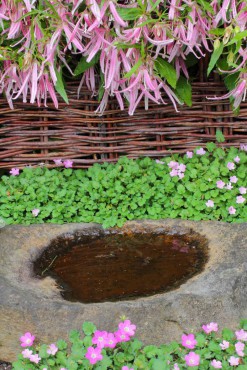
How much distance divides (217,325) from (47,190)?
1.14 meters

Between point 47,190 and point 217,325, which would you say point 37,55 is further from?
point 217,325

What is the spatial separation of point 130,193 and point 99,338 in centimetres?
99

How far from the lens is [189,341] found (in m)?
2.22


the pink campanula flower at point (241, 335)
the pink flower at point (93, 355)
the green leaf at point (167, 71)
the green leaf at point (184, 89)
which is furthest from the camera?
the green leaf at point (184, 89)

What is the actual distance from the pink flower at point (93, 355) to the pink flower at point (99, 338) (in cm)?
2

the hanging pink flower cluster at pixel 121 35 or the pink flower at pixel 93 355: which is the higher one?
the hanging pink flower cluster at pixel 121 35

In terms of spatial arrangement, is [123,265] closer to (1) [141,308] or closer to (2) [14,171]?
(1) [141,308]

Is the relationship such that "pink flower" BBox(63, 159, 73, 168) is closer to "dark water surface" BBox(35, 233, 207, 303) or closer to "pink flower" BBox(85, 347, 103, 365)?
"dark water surface" BBox(35, 233, 207, 303)

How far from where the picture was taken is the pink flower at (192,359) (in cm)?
217

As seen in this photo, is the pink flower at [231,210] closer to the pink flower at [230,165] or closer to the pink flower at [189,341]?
the pink flower at [230,165]

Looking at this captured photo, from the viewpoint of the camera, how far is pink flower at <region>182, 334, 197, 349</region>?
2.21m

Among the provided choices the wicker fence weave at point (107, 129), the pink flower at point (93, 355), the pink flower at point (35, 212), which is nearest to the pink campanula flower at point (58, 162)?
the wicker fence weave at point (107, 129)

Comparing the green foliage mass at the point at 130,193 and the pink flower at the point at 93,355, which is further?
the green foliage mass at the point at 130,193

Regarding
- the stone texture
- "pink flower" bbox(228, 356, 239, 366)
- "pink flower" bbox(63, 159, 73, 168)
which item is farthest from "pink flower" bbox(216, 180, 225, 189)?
"pink flower" bbox(228, 356, 239, 366)
